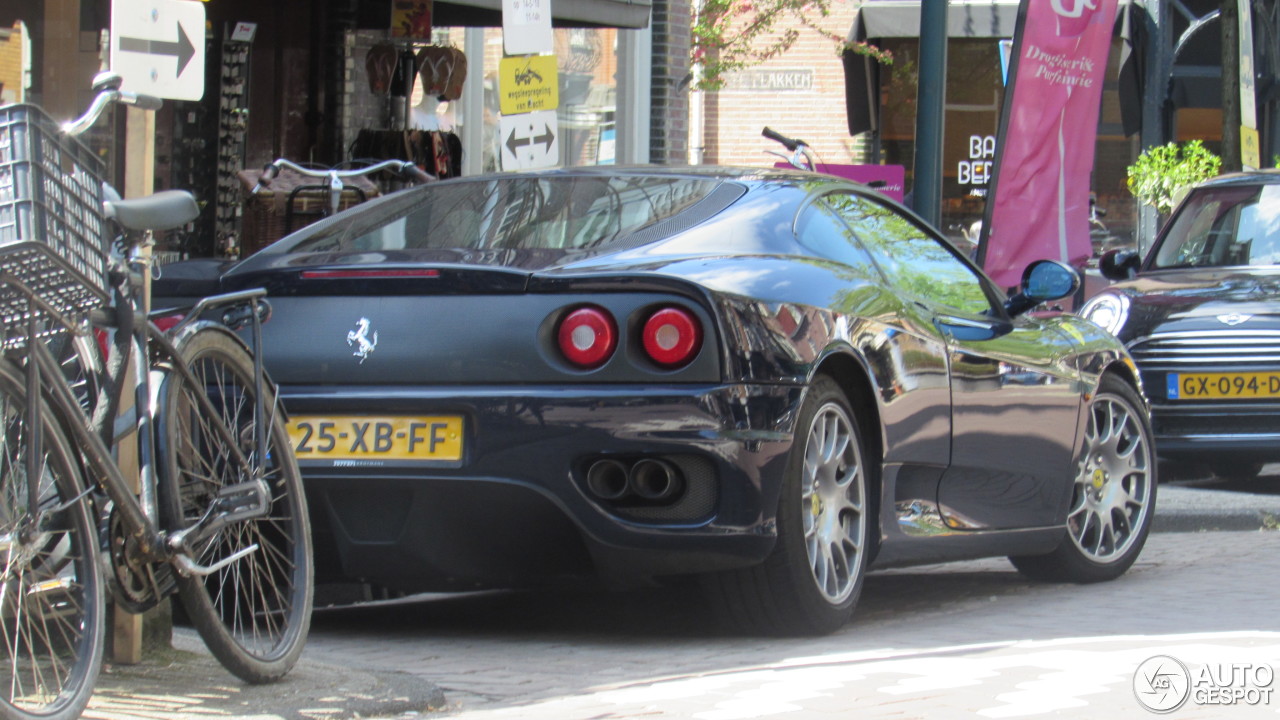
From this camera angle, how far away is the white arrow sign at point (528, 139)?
9820 mm

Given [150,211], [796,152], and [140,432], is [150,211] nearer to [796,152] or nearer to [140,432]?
[140,432]

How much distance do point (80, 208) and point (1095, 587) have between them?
4367 mm

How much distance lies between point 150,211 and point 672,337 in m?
1.49

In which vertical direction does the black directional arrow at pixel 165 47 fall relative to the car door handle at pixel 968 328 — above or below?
above

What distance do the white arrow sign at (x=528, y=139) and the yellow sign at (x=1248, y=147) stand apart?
7.89 m

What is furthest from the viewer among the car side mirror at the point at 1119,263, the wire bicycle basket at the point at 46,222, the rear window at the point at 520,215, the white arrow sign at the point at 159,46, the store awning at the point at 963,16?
the store awning at the point at 963,16

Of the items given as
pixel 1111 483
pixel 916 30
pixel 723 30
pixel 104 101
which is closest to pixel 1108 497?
pixel 1111 483

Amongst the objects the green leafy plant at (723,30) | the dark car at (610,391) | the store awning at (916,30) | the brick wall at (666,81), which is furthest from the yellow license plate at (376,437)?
the store awning at (916,30)

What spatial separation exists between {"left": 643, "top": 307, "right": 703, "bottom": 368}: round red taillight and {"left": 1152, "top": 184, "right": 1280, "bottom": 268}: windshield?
6491 millimetres

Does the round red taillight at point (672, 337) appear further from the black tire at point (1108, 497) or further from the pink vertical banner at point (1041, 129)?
the pink vertical banner at point (1041, 129)

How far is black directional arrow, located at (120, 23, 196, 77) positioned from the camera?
5.27m

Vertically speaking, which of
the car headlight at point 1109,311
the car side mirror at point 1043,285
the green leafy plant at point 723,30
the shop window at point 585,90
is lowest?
the car headlight at point 1109,311

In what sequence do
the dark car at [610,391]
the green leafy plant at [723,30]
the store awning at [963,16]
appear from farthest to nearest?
the store awning at [963,16] → the green leafy plant at [723,30] → the dark car at [610,391]

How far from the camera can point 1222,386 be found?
9938mm
